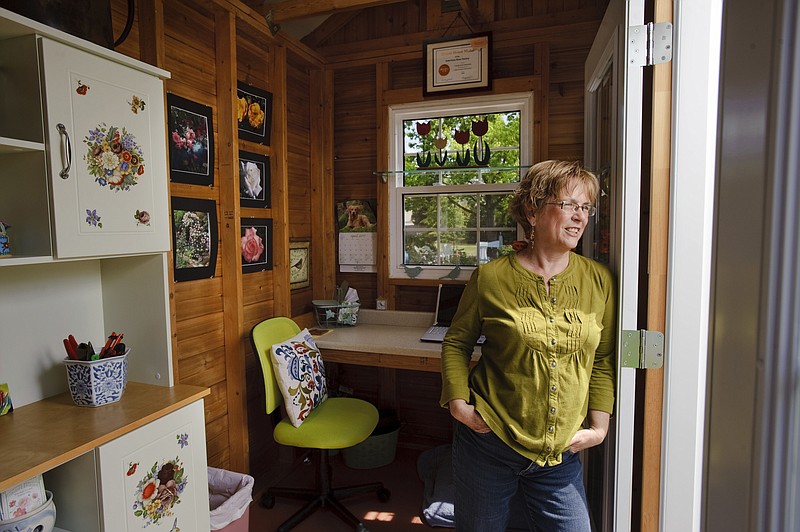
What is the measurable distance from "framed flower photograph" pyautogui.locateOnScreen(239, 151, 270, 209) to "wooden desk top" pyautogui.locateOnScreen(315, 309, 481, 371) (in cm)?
84

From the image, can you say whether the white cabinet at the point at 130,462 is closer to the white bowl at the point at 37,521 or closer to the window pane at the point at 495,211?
the white bowl at the point at 37,521

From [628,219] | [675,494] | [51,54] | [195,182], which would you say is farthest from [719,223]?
[195,182]

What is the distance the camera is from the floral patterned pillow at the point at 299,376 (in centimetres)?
233

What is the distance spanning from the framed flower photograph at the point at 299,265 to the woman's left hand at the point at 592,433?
2041 mm

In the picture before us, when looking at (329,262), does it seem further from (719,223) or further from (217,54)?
(719,223)

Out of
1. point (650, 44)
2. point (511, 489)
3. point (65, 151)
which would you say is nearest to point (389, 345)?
point (511, 489)

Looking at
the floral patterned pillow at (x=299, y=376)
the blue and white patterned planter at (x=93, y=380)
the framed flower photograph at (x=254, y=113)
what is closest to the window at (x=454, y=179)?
the framed flower photograph at (x=254, y=113)

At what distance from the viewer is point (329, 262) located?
340 centimetres

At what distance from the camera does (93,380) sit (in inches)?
64.0

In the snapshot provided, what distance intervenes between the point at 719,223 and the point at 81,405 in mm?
1848

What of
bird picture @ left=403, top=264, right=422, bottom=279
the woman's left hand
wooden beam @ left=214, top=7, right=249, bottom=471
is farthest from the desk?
the woman's left hand

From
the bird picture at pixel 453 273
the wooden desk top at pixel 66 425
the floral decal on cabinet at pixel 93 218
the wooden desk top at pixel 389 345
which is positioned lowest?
the wooden desk top at pixel 389 345

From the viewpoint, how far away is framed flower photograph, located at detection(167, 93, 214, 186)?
222 centimetres

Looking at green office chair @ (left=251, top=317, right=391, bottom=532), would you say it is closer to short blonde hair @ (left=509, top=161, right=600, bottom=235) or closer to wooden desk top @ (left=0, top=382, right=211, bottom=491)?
wooden desk top @ (left=0, top=382, right=211, bottom=491)
